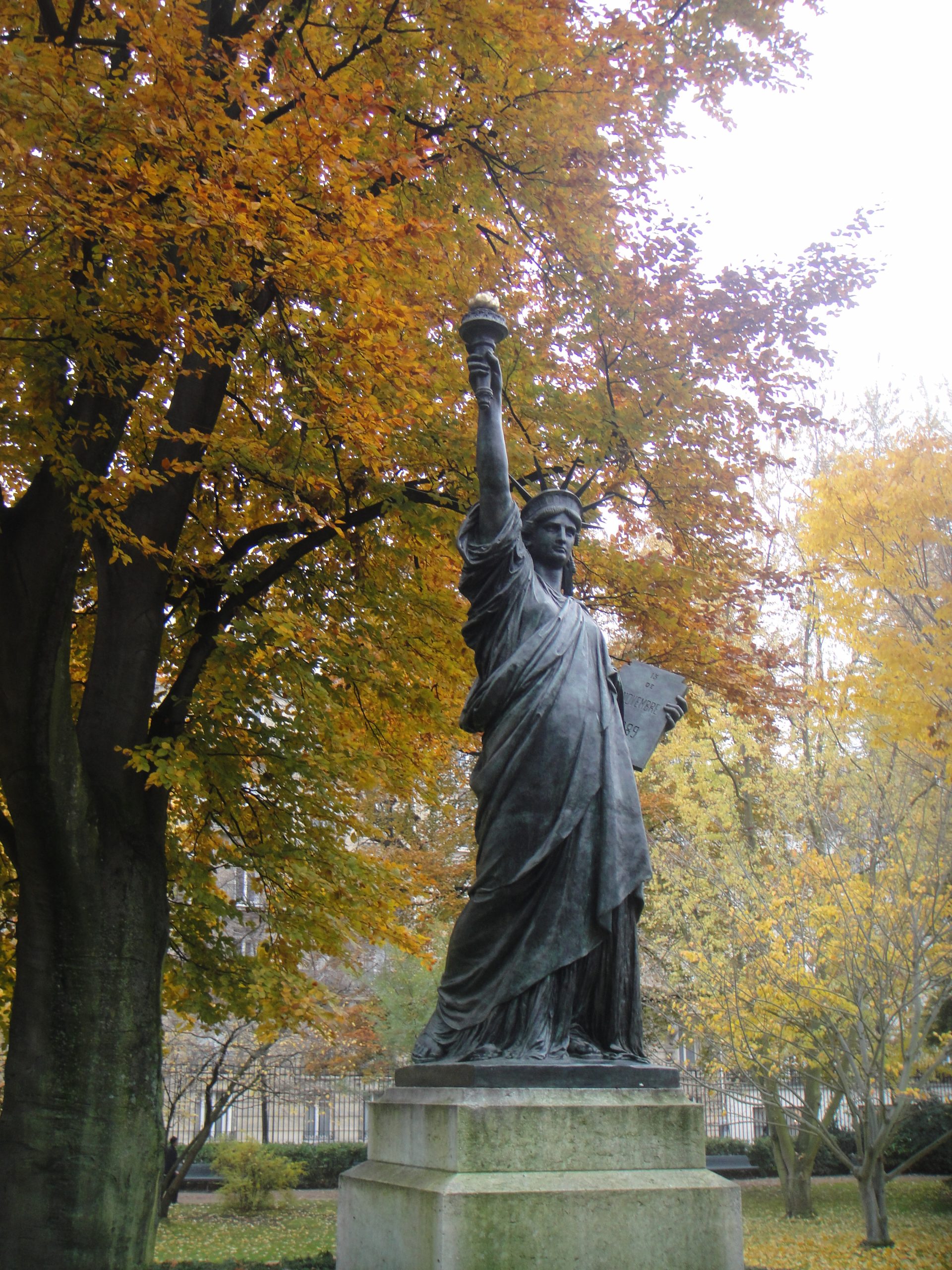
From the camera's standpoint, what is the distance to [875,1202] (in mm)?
12508

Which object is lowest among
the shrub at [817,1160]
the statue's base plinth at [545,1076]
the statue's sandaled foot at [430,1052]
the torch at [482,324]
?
the shrub at [817,1160]

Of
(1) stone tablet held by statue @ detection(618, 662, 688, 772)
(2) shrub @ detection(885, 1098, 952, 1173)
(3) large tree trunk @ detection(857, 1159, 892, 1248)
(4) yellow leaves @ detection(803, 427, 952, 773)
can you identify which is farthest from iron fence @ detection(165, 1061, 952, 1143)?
(1) stone tablet held by statue @ detection(618, 662, 688, 772)

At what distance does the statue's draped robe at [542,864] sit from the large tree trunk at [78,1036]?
3551mm

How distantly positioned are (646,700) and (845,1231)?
12509mm

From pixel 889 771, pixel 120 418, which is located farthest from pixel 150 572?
pixel 889 771

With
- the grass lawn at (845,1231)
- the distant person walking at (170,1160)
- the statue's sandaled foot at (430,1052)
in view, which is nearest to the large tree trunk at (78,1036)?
the statue's sandaled foot at (430,1052)

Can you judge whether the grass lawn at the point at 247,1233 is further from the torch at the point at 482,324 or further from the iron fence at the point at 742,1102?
the torch at the point at 482,324

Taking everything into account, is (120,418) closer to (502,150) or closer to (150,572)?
(150,572)

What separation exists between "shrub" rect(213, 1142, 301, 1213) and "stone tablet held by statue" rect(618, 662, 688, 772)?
47.0 ft

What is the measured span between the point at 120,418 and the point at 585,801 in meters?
5.06

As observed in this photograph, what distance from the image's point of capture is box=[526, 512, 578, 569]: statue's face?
4.67 metres

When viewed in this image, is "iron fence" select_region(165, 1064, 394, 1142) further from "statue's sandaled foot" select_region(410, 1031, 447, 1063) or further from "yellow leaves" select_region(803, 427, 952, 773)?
"statue's sandaled foot" select_region(410, 1031, 447, 1063)

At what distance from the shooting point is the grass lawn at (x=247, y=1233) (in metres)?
12.2

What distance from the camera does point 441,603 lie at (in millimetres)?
9078
